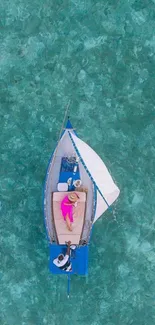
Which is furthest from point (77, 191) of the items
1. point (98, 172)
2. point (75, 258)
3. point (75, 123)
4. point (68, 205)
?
point (75, 123)

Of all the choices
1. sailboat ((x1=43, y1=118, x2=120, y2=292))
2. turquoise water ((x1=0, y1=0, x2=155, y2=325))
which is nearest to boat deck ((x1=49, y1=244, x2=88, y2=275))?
sailboat ((x1=43, y1=118, x2=120, y2=292))

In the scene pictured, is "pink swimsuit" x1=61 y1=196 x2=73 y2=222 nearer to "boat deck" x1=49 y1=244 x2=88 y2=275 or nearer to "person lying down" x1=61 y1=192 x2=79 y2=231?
"person lying down" x1=61 y1=192 x2=79 y2=231

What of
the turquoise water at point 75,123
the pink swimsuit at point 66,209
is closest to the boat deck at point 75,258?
the turquoise water at point 75,123

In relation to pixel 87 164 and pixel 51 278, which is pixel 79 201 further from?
pixel 51 278

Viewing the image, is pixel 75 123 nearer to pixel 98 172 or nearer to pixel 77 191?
pixel 98 172

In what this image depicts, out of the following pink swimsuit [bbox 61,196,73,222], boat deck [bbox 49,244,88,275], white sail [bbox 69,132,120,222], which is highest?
white sail [bbox 69,132,120,222]
